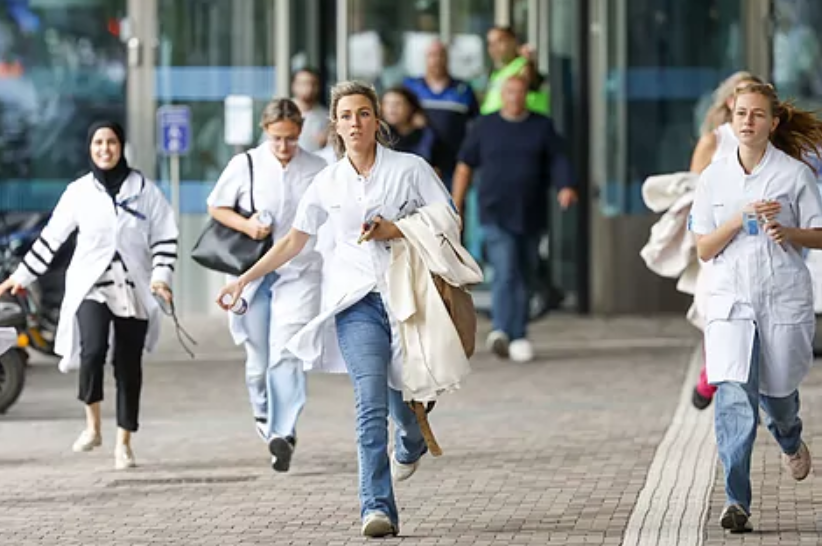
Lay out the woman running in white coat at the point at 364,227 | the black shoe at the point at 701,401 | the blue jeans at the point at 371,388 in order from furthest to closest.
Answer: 1. the black shoe at the point at 701,401
2. the woman running in white coat at the point at 364,227
3. the blue jeans at the point at 371,388

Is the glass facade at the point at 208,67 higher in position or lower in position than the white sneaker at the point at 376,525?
higher

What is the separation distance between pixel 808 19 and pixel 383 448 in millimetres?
11237

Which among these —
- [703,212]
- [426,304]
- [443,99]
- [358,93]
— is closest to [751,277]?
[703,212]

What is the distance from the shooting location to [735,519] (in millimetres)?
8875

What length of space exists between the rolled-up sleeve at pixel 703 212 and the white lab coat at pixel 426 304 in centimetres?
89

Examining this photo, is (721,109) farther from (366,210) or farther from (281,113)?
(366,210)

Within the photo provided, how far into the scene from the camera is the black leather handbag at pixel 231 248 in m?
11.4

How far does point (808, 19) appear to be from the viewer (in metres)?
19.3

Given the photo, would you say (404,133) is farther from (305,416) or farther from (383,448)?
(383,448)

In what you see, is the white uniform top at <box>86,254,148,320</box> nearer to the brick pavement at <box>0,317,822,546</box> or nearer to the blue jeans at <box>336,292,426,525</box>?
the brick pavement at <box>0,317,822,546</box>

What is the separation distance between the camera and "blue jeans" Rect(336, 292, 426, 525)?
29.5ft

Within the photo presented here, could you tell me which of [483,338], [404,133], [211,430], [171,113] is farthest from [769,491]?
[171,113]

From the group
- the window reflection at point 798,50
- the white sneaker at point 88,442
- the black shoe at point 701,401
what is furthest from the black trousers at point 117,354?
the window reflection at point 798,50

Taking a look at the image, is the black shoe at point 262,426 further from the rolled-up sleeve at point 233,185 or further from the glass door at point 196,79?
the glass door at point 196,79
